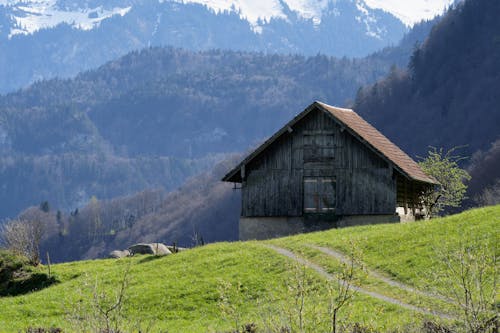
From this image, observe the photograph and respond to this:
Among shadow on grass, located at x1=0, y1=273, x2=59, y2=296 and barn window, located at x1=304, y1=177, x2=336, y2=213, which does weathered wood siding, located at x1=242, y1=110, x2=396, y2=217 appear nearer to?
barn window, located at x1=304, y1=177, x2=336, y2=213

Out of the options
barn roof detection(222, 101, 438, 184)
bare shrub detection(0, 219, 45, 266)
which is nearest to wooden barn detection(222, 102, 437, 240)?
barn roof detection(222, 101, 438, 184)

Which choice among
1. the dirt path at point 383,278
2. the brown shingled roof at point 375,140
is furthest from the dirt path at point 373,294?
the brown shingled roof at point 375,140

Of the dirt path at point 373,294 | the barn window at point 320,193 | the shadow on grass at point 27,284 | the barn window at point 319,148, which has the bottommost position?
the shadow on grass at point 27,284

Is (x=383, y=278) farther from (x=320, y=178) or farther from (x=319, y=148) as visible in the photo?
(x=319, y=148)

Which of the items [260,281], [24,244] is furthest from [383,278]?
[24,244]

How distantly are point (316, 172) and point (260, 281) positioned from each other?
21.3 meters

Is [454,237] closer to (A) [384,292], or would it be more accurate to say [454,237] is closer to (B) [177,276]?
(A) [384,292]

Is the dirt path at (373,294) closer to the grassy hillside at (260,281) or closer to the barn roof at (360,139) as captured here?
the grassy hillside at (260,281)

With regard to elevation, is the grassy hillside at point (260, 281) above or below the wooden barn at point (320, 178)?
below

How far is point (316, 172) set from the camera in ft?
181

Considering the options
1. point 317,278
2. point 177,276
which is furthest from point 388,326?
point 177,276

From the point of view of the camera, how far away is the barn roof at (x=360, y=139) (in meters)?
52.6

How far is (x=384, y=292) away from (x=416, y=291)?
141 centimetres

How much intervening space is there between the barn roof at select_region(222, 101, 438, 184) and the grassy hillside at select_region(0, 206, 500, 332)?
823 cm
